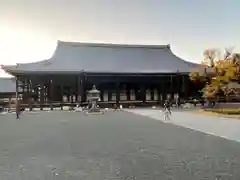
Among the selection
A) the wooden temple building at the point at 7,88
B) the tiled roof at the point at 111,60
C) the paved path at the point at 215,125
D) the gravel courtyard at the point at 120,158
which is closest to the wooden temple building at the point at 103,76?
the tiled roof at the point at 111,60

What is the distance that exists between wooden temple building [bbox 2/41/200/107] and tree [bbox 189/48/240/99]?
2644mm

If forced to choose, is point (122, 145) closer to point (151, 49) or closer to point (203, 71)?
point (203, 71)

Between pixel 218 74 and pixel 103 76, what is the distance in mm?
12560

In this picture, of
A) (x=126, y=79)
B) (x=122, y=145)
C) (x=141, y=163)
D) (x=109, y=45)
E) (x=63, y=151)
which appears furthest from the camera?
(x=109, y=45)

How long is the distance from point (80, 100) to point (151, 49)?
43.1 feet

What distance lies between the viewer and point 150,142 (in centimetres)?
1215

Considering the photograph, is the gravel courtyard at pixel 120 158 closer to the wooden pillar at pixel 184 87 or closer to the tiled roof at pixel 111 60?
the tiled roof at pixel 111 60

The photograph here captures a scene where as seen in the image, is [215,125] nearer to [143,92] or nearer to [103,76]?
[103,76]

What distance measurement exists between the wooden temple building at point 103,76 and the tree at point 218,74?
2644 millimetres

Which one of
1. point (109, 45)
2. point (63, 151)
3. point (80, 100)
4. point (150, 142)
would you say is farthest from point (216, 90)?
point (63, 151)

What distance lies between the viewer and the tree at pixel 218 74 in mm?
35875

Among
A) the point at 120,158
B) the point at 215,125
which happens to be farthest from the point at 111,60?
the point at 120,158

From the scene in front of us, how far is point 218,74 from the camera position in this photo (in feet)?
121

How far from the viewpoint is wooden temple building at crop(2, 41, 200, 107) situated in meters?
40.9
